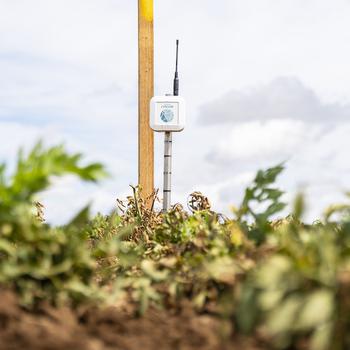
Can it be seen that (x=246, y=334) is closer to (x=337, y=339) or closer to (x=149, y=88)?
(x=337, y=339)

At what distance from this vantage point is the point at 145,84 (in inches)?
409

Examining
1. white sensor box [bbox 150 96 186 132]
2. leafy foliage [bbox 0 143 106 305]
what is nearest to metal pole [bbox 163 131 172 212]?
white sensor box [bbox 150 96 186 132]

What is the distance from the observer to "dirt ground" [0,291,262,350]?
5.78 feet

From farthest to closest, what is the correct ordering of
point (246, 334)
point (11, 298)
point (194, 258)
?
point (194, 258), point (11, 298), point (246, 334)

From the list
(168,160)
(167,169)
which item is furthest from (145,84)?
(167,169)

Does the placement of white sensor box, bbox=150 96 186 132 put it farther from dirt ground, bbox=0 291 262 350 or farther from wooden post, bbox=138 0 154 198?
dirt ground, bbox=0 291 262 350

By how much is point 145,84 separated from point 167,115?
0.84m

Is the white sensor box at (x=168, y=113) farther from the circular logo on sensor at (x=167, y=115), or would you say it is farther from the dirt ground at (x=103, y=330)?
the dirt ground at (x=103, y=330)

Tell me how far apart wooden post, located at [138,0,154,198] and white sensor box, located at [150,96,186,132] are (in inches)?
20.2

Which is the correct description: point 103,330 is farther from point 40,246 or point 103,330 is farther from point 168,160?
point 168,160

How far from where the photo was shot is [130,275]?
272 cm

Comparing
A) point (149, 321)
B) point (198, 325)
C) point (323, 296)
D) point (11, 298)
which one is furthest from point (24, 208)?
point (323, 296)

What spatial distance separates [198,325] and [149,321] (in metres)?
0.21

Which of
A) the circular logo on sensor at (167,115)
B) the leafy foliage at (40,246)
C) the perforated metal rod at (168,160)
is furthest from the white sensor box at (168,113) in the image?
the leafy foliage at (40,246)
